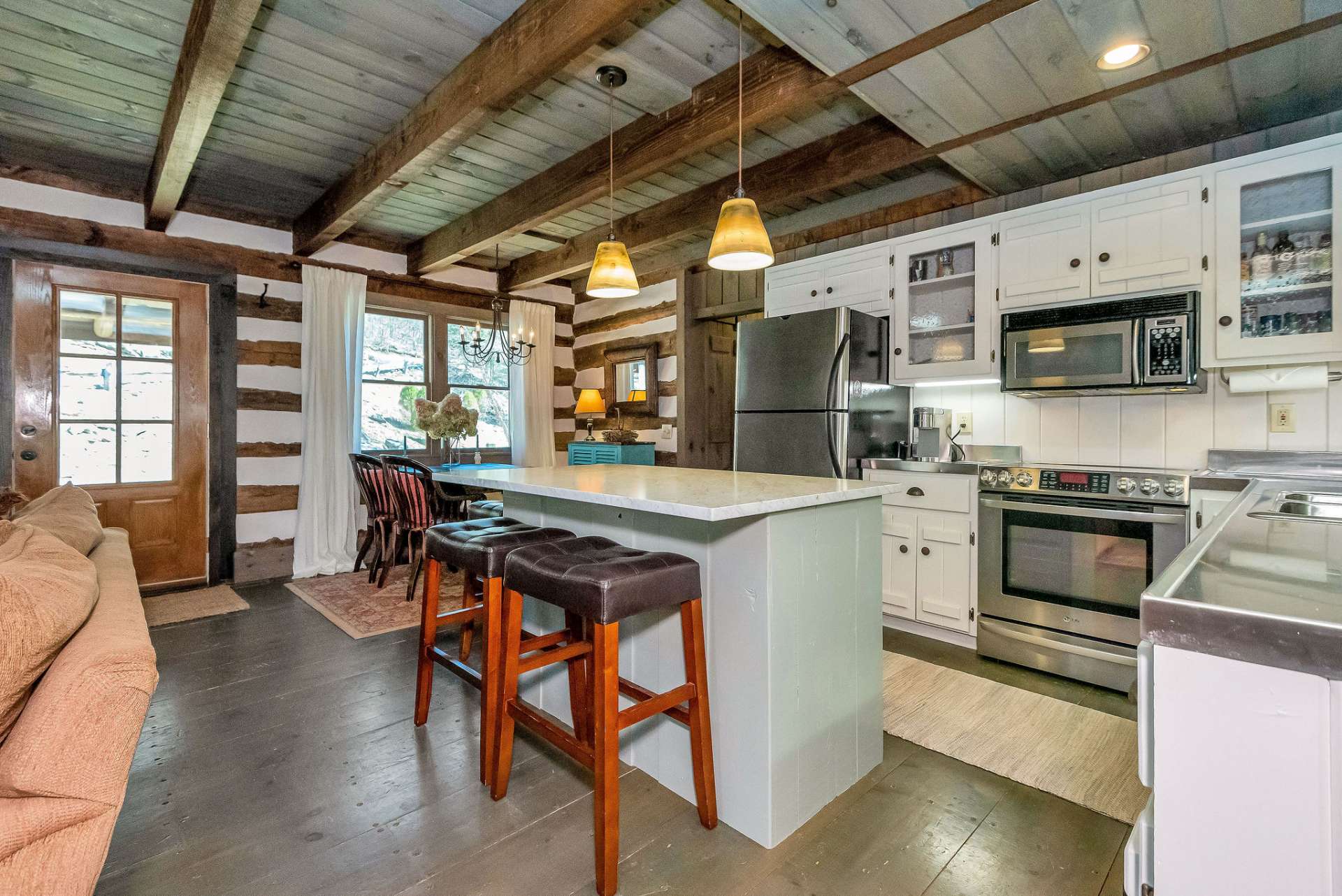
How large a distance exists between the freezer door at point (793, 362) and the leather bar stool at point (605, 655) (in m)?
1.78

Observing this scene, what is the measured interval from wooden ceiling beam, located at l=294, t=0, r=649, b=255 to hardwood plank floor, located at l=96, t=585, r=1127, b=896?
2307 millimetres

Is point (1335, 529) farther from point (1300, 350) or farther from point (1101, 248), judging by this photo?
point (1101, 248)

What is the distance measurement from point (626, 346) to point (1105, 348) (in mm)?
3662

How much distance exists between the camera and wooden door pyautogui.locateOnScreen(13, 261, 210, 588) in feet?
11.8

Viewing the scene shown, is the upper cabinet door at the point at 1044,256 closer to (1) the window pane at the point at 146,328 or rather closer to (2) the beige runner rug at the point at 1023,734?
(2) the beige runner rug at the point at 1023,734

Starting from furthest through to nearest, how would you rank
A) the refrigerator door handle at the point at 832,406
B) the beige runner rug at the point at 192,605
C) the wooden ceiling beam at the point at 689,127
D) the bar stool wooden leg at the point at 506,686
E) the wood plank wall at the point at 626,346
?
the wood plank wall at the point at 626,346 < the beige runner rug at the point at 192,605 < the refrigerator door handle at the point at 832,406 < the wooden ceiling beam at the point at 689,127 < the bar stool wooden leg at the point at 506,686

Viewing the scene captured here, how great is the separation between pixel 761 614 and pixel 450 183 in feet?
11.1

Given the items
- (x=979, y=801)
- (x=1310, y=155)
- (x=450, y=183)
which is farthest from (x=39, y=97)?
(x=1310, y=155)

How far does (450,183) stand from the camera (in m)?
3.79

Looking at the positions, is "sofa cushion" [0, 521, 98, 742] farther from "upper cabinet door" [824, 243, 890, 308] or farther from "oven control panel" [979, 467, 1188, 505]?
"upper cabinet door" [824, 243, 890, 308]

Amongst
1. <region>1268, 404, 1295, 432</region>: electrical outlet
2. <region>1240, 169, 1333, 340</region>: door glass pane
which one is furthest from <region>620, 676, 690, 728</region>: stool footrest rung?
<region>1268, 404, 1295, 432</region>: electrical outlet

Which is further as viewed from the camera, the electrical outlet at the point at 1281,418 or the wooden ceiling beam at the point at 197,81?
the electrical outlet at the point at 1281,418

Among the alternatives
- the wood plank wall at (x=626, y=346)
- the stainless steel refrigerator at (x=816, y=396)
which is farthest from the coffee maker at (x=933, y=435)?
the wood plank wall at (x=626, y=346)

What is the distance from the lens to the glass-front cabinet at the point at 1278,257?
7.45ft
